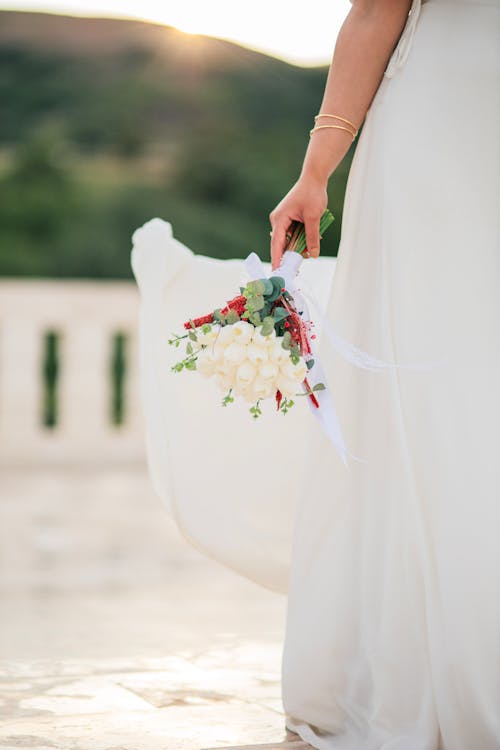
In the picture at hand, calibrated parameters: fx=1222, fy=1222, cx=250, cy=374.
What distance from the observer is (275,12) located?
13281mm

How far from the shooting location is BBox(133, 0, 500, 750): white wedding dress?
1.97 metres

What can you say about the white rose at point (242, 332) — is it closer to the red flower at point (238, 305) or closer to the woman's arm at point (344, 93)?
the red flower at point (238, 305)

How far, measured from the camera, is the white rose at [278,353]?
1806mm

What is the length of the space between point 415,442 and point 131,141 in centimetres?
1887

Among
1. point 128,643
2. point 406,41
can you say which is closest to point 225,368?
point 406,41

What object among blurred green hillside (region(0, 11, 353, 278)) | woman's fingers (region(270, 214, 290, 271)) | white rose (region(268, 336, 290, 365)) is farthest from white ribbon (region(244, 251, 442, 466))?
blurred green hillside (region(0, 11, 353, 278))

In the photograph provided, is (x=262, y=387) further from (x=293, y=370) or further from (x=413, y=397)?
(x=413, y=397)

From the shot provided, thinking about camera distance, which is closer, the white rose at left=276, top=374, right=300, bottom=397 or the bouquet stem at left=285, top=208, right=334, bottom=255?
the white rose at left=276, top=374, right=300, bottom=397

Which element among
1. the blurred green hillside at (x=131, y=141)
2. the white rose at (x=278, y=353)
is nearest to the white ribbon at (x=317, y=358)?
the white rose at (x=278, y=353)

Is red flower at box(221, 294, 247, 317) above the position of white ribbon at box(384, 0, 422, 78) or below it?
below

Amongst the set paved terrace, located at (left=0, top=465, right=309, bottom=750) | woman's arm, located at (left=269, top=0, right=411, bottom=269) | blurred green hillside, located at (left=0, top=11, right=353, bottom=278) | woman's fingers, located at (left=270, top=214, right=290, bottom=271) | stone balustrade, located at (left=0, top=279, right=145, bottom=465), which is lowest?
paved terrace, located at (left=0, top=465, right=309, bottom=750)

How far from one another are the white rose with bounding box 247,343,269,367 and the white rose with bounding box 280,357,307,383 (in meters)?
0.03

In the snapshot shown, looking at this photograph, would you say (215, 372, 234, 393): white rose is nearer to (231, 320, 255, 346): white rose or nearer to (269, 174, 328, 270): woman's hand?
(231, 320, 255, 346): white rose

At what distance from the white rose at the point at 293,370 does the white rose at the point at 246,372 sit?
1.8 inches
